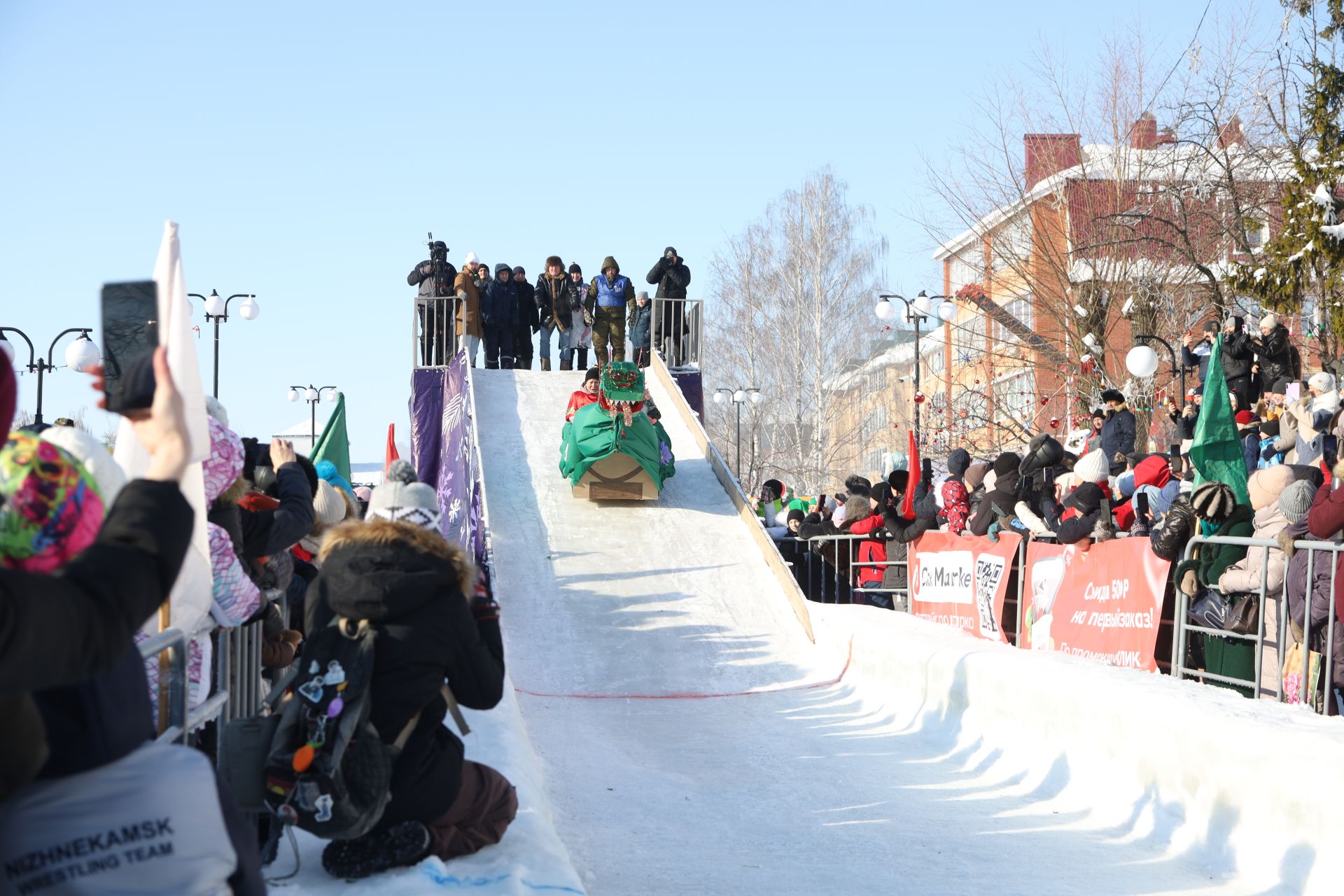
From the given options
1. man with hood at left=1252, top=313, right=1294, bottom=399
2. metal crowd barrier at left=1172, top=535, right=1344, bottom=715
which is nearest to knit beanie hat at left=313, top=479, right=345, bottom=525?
metal crowd barrier at left=1172, top=535, right=1344, bottom=715

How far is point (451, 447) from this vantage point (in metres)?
18.5

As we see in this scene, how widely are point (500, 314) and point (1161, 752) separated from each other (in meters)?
16.9

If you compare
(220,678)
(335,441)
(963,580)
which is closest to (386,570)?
(220,678)

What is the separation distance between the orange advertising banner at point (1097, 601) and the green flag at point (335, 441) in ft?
16.3

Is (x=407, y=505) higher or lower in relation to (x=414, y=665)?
higher

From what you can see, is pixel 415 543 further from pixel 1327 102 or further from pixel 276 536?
pixel 1327 102

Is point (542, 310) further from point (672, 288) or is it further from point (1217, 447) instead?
point (1217, 447)

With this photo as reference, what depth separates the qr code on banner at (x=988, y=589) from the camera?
9.99 metres

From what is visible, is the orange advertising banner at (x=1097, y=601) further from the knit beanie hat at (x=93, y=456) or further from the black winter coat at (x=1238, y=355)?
the knit beanie hat at (x=93, y=456)

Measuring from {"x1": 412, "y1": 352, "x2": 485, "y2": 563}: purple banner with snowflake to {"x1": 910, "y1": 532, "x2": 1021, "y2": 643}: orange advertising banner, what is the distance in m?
4.02

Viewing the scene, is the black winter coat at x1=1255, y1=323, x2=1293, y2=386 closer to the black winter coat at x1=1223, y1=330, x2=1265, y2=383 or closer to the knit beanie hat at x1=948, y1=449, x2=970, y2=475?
the black winter coat at x1=1223, y1=330, x2=1265, y2=383

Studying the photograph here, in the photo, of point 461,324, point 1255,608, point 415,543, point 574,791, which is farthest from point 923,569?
point 461,324

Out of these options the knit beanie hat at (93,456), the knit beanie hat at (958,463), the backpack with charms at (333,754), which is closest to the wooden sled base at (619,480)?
the knit beanie hat at (958,463)

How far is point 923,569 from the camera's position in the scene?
11.7 metres
